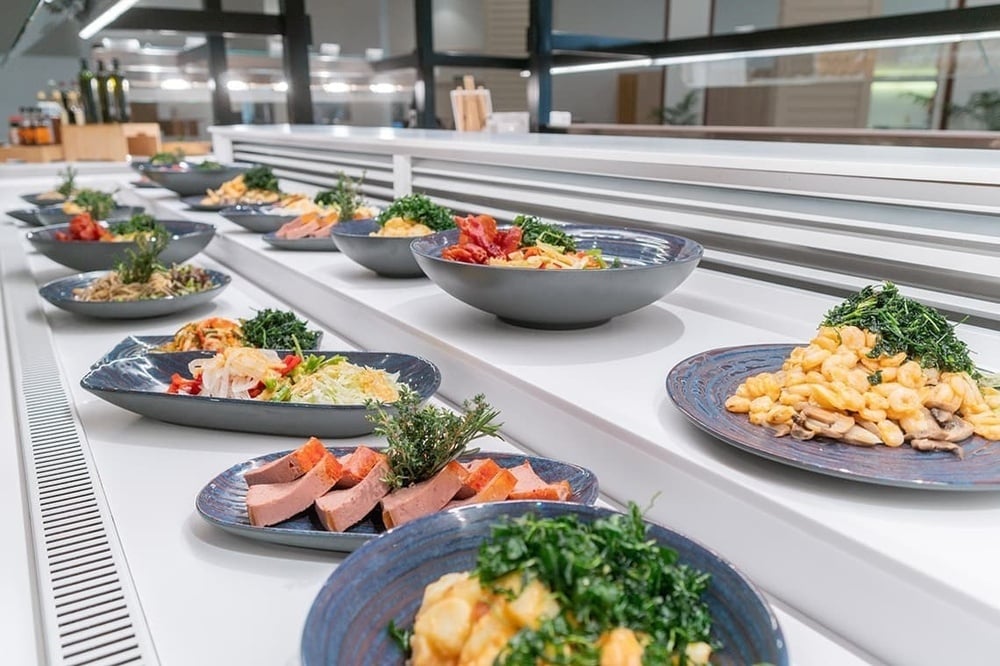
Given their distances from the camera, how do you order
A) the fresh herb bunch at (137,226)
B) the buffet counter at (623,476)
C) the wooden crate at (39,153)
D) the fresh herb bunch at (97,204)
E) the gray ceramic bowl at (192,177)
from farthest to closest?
the wooden crate at (39,153), the gray ceramic bowl at (192,177), the fresh herb bunch at (97,204), the fresh herb bunch at (137,226), the buffet counter at (623,476)

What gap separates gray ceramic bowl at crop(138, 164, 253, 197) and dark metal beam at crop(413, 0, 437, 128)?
9.89ft

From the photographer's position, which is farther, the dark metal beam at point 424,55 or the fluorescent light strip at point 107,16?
the dark metal beam at point 424,55

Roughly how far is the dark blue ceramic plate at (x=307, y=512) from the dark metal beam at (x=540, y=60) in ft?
15.7

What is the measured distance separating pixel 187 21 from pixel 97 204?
2.08m

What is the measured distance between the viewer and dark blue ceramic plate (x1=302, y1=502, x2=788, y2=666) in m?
0.64

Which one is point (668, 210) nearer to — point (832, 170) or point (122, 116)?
point (832, 170)

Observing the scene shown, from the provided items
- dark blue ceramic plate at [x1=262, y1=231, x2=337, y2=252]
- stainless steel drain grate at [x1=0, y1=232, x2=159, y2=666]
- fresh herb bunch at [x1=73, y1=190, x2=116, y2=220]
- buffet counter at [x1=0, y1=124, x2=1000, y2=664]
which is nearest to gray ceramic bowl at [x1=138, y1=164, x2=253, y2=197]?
fresh herb bunch at [x1=73, y1=190, x2=116, y2=220]

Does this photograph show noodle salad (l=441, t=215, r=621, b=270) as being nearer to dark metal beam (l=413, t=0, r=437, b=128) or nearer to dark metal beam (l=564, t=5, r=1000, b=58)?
dark metal beam (l=564, t=5, r=1000, b=58)

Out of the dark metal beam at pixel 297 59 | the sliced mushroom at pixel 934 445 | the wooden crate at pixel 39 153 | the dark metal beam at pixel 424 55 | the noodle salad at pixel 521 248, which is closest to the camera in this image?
the sliced mushroom at pixel 934 445

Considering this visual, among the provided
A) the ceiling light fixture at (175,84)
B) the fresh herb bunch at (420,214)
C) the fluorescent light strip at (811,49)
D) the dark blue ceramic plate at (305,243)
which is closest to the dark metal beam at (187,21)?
the fluorescent light strip at (811,49)

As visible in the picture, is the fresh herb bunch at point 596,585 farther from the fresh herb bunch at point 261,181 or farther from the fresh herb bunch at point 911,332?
the fresh herb bunch at point 261,181

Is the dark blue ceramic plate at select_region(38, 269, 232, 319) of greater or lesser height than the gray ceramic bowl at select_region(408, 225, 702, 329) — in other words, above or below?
below

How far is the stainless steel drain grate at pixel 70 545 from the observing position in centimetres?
81

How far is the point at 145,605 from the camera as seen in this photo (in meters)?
0.87
